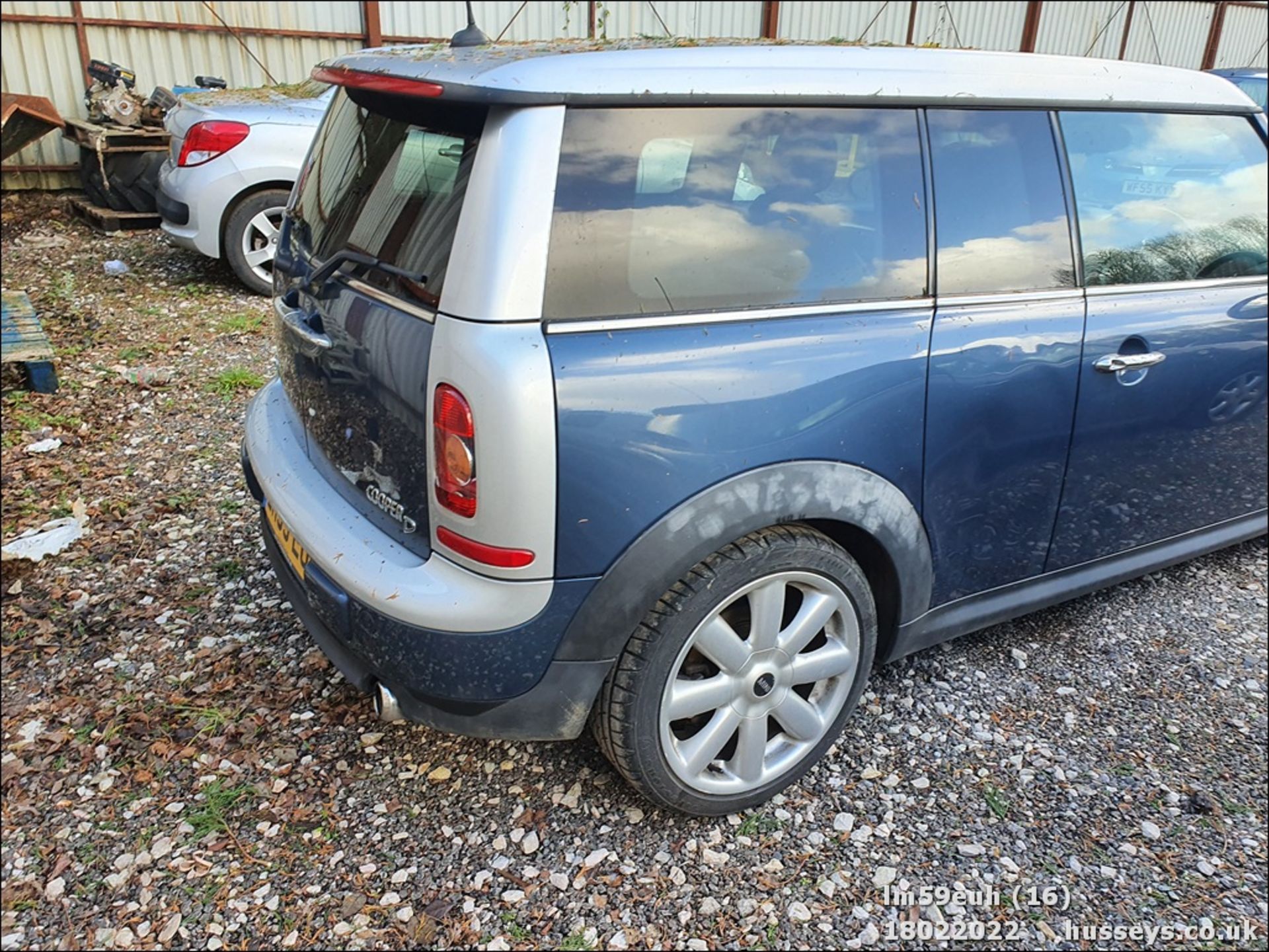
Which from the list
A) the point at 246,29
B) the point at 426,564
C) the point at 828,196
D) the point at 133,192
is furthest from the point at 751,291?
the point at 246,29

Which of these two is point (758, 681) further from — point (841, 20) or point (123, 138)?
point (841, 20)

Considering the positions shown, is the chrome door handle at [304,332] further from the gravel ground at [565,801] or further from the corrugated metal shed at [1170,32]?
the corrugated metal shed at [1170,32]

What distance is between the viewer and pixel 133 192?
27.4ft

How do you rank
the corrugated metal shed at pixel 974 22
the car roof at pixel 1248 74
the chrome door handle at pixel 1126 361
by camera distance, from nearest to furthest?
1. the chrome door handle at pixel 1126 361
2. the car roof at pixel 1248 74
3. the corrugated metal shed at pixel 974 22

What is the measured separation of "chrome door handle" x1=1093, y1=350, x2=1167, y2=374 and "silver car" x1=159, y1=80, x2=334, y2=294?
17.4 ft

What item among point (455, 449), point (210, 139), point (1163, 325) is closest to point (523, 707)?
point (455, 449)

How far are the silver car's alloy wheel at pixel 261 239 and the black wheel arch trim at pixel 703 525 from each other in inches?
212

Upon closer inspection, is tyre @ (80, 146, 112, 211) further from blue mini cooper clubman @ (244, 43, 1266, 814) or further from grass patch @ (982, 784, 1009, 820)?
grass patch @ (982, 784, 1009, 820)

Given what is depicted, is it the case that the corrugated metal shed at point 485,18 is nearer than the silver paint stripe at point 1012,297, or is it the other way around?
the silver paint stripe at point 1012,297

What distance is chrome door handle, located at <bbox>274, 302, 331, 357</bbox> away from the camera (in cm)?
228

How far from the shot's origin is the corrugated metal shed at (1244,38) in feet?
58.4

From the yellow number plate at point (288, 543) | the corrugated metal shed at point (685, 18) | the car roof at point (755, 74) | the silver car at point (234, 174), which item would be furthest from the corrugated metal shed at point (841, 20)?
the yellow number plate at point (288, 543)

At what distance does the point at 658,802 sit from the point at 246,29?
10713mm

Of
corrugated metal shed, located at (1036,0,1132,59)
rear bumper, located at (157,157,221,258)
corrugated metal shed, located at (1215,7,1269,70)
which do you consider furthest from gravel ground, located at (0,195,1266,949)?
corrugated metal shed, located at (1215,7,1269,70)
